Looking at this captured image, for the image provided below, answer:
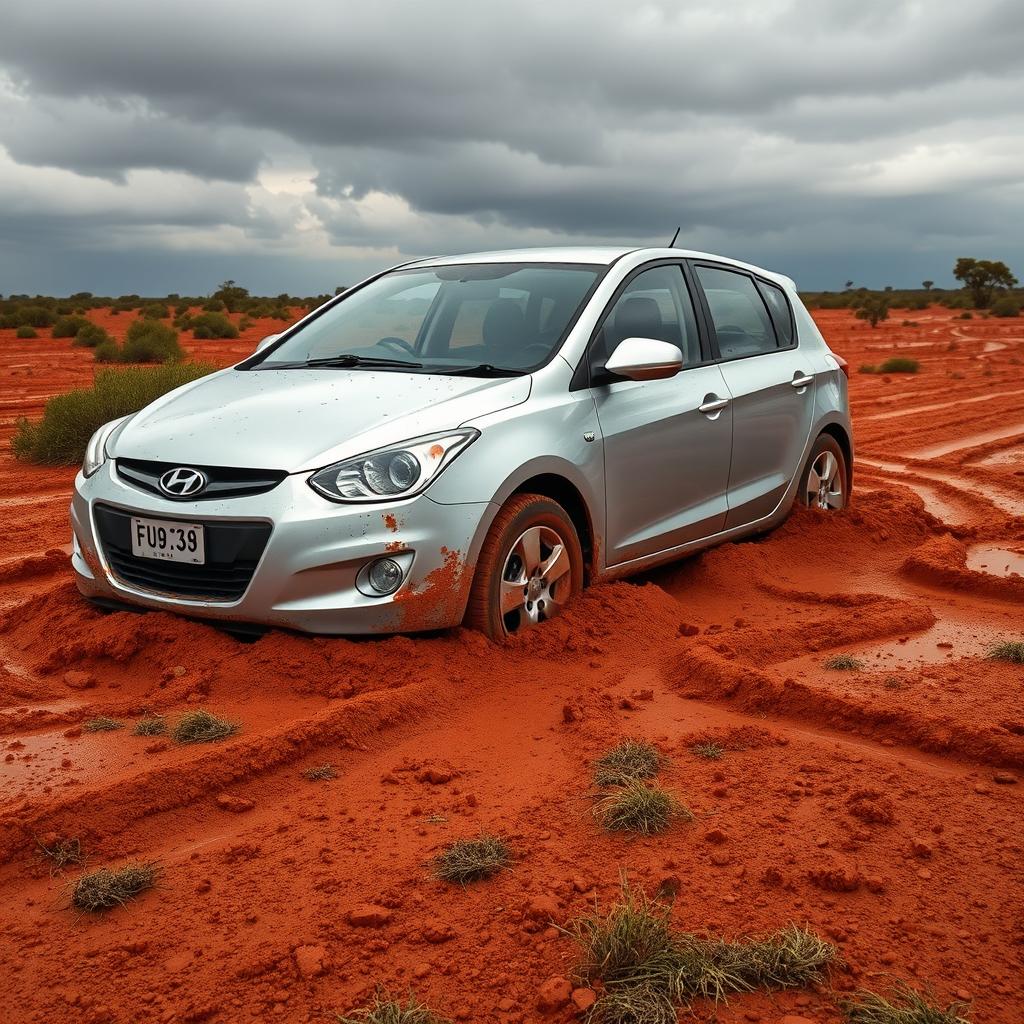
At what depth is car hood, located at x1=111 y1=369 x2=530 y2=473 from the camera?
15.0 feet

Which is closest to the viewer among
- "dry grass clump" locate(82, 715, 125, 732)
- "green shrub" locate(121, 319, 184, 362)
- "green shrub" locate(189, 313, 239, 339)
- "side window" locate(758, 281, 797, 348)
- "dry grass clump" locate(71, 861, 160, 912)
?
"dry grass clump" locate(71, 861, 160, 912)

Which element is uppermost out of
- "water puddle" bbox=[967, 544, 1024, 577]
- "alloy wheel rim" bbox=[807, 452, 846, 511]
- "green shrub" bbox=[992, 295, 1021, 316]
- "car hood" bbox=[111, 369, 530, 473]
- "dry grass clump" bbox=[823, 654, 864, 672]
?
"car hood" bbox=[111, 369, 530, 473]

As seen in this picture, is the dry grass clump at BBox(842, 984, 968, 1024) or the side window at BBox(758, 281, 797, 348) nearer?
the dry grass clump at BBox(842, 984, 968, 1024)

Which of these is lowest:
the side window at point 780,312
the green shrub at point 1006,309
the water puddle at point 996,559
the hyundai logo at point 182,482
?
the green shrub at point 1006,309

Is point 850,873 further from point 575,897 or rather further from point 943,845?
point 575,897

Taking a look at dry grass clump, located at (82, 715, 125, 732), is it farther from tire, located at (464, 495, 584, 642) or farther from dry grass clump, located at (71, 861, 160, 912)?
tire, located at (464, 495, 584, 642)

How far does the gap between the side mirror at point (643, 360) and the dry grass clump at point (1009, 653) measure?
6.11 ft

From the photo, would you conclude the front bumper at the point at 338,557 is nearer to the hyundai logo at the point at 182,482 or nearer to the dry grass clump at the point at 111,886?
the hyundai logo at the point at 182,482

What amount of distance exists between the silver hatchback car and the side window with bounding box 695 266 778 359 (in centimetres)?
2

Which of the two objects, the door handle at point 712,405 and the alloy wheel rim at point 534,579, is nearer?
the alloy wheel rim at point 534,579

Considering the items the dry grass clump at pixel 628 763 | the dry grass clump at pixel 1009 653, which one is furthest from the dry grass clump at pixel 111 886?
the dry grass clump at pixel 1009 653

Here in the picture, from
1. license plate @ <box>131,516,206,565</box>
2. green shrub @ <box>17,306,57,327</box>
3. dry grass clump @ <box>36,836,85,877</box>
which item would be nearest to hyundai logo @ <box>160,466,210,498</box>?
license plate @ <box>131,516,206,565</box>

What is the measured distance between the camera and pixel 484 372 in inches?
205

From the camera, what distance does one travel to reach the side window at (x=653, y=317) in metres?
5.58
